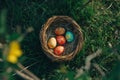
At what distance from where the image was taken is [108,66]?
3.17m

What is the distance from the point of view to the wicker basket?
9.87ft

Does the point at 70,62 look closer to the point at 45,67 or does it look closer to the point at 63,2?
the point at 45,67

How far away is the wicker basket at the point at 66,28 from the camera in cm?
301

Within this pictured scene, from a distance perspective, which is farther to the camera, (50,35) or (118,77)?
(50,35)

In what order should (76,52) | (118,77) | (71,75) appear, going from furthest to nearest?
(76,52) → (71,75) → (118,77)

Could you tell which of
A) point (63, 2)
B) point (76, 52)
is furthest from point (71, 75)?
point (63, 2)

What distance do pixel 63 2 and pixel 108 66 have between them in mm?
727

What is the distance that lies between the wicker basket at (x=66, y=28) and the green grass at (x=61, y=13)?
75 millimetres

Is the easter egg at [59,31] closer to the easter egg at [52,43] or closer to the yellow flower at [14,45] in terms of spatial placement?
the easter egg at [52,43]

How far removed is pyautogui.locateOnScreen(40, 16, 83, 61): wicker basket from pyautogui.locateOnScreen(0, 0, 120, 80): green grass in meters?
0.08

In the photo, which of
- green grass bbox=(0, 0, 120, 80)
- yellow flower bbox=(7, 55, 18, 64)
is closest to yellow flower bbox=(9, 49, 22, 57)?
yellow flower bbox=(7, 55, 18, 64)

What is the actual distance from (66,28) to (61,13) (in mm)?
158

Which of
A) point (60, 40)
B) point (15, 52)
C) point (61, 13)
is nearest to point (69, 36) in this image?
point (60, 40)

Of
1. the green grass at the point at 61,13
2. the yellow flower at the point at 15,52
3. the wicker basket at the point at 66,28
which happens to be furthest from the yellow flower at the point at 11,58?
the green grass at the point at 61,13
